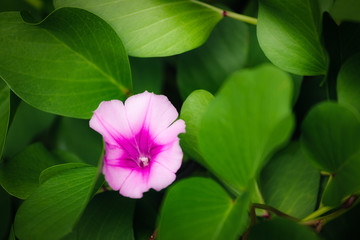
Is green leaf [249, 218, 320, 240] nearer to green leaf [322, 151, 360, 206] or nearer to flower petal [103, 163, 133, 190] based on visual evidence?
green leaf [322, 151, 360, 206]

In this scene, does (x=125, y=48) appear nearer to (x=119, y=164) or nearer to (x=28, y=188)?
(x=119, y=164)

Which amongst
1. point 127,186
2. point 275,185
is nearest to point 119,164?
point 127,186

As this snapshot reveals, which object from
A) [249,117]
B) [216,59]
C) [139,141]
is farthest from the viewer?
[216,59]

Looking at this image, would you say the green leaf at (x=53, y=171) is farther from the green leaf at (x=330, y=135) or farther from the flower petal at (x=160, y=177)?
the green leaf at (x=330, y=135)

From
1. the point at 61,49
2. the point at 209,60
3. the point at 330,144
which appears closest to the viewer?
the point at 330,144

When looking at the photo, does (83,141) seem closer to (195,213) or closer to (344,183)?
(195,213)

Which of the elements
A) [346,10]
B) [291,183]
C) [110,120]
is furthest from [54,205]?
[346,10]
